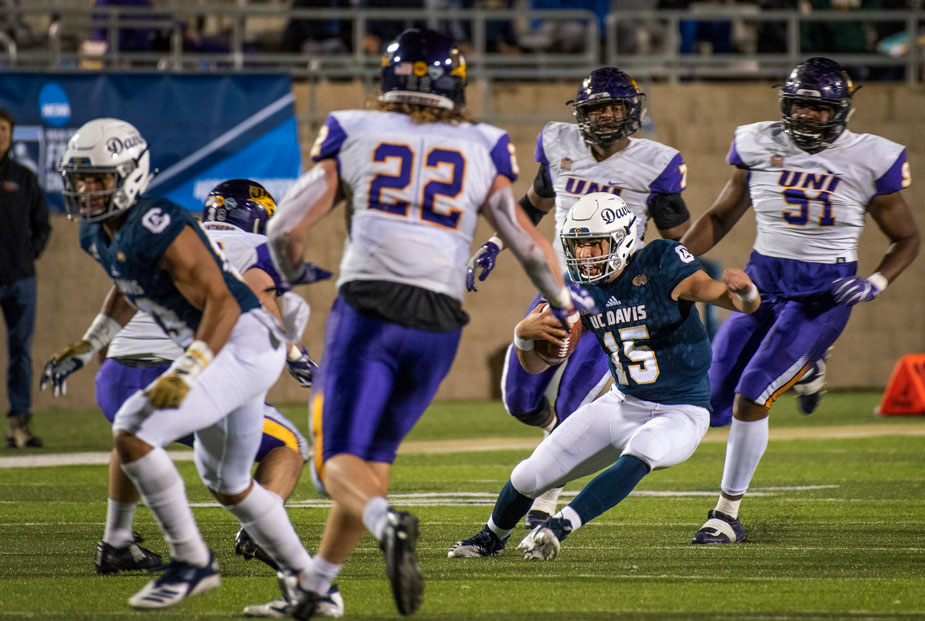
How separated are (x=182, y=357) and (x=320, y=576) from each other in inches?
31.0

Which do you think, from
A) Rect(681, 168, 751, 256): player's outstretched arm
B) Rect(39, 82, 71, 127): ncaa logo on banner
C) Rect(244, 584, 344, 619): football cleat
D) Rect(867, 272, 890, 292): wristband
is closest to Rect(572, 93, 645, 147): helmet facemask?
Rect(681, 168, 751, 256): player's outstretched arm

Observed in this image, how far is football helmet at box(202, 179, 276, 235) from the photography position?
547 cm

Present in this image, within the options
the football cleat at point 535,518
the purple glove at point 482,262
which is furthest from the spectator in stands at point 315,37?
the football cleat at point 535,518

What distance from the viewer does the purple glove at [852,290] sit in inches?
232

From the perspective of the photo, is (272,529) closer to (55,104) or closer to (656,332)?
(656,332)

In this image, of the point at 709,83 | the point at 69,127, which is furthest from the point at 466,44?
the point at 69,127

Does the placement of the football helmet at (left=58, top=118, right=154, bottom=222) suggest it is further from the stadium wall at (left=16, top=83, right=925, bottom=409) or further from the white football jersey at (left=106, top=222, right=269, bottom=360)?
the stadium wall at (left=16, top=83, right=925, bottom=409)

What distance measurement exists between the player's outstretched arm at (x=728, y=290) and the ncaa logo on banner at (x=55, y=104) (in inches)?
334

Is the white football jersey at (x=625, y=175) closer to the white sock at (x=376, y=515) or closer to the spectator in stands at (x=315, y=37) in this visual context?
the white sock at (x=376, y=515)

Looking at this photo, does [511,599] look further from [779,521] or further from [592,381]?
[779,521]

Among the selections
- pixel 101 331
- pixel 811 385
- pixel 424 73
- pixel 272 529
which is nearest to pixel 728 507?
pixel 811 385

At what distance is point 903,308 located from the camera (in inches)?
548

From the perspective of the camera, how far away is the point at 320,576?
3875 mm

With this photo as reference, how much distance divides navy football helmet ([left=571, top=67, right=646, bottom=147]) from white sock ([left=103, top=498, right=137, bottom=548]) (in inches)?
107
